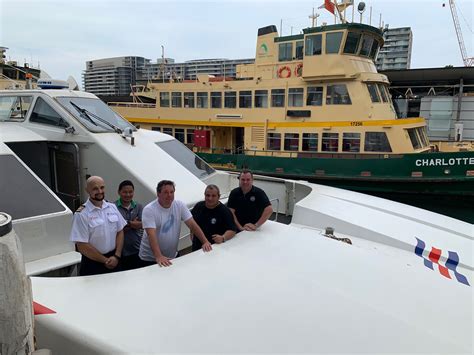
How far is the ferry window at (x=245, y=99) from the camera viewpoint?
12586 mm

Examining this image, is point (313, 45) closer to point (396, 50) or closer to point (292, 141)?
point (292, 141)

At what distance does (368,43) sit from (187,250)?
1050 cm

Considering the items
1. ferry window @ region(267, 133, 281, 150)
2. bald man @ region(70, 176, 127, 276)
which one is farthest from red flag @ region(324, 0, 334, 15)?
bald man @ region(70, 176, 127, 276)

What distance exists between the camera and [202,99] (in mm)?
13422

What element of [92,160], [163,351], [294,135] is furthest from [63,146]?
[294,135]

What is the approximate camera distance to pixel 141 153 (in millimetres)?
4289

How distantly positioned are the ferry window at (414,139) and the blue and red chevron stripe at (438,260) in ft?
24.7

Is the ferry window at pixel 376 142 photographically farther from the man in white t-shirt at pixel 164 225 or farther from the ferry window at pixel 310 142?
the man in white t-shirt at pixel 164 225

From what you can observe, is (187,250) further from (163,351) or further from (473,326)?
(473,326)

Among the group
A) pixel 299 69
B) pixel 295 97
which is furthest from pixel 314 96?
pixel 299 69

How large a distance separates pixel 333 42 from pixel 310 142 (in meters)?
3.06

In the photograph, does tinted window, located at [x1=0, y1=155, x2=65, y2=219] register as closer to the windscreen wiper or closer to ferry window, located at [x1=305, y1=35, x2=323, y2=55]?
the windscreen wiper

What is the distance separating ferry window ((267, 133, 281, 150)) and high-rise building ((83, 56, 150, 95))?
20.7 meters

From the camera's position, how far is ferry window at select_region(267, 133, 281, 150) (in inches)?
471
